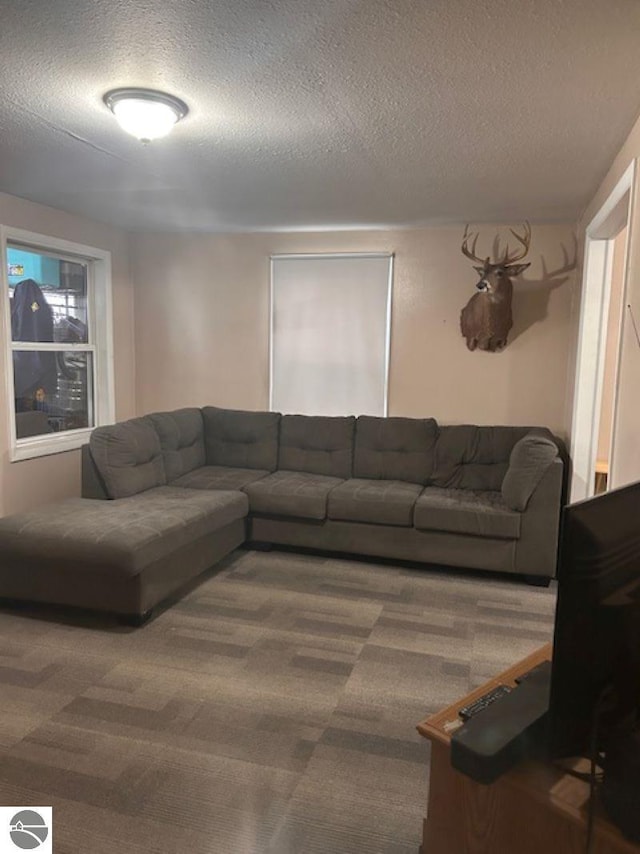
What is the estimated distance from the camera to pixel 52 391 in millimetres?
4754

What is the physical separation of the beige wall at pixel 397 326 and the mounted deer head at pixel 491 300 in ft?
0.32

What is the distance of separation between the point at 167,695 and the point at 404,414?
3158 mm

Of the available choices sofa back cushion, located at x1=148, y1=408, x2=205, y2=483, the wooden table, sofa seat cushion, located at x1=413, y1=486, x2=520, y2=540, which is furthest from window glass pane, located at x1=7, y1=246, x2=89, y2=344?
the wooden table

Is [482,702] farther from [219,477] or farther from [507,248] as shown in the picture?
[507,248]

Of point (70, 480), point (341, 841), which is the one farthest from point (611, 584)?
point (70, 480)

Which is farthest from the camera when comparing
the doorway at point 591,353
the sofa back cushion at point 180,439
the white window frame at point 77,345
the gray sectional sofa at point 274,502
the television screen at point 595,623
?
the sofa back cushion at point 180,439

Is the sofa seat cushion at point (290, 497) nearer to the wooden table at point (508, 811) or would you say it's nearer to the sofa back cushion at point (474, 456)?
the sofa back cushion at point (474, 456)

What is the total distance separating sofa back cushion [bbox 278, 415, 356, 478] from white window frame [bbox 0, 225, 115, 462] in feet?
5.48

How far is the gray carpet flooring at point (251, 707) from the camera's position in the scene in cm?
182

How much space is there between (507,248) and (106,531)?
3606 millimetres

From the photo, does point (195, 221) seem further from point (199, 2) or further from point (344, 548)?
point (199, 2)

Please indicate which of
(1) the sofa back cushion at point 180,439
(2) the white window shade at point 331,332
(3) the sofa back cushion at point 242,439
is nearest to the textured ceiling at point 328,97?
(2) the white window shade at point 331,332

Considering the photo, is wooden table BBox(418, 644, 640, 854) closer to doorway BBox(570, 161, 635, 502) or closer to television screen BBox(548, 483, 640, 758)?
television screen BBox(548, 483, 640, 758)

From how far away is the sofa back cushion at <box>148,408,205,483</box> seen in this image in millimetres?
4445
